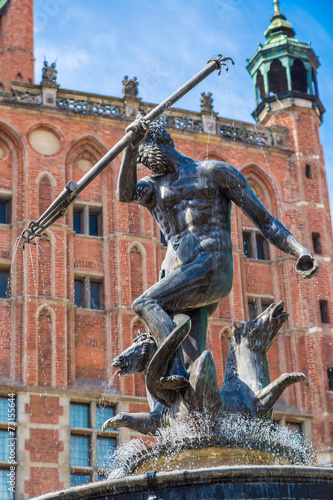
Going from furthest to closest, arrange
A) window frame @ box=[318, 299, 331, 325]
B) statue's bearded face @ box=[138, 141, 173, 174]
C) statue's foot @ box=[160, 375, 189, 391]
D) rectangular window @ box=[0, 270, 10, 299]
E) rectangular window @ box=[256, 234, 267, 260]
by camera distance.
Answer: rectangular window @ box=[256, 234, 267, 260], window frame @ box=[318, 299, 331, 325], rectangular window @ box=[0, 270, 10, 299], statue's bearded face @ box=[138, 141, 173, 174], statue's foot @ box=[160, 375, 189, 391]

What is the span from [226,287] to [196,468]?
1.57m

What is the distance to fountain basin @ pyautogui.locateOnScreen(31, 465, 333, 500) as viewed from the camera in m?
5.67

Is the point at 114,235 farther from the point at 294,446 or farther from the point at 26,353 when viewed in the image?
the point at 294,446

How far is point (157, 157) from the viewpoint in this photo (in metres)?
7.36

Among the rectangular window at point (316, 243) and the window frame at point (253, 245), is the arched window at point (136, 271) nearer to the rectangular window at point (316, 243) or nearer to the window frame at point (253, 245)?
the window frame at point (253, 245)

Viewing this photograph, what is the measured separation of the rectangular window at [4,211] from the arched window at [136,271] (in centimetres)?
329

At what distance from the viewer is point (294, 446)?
669 cm

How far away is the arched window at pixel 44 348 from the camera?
2388 centimetres

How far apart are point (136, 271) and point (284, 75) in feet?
31.2

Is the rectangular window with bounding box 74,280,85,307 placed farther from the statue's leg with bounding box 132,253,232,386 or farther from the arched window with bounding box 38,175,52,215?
the statue's leg with bounding box 132,253,232,386

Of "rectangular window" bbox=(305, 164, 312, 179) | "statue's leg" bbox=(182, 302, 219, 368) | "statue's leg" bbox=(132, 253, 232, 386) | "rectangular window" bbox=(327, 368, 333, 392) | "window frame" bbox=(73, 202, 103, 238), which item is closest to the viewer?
"statue's leg" bbox=(132, 253, 232, 386)

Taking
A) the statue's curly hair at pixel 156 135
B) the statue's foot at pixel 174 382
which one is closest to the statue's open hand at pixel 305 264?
the statue's foot at pixel 174 382

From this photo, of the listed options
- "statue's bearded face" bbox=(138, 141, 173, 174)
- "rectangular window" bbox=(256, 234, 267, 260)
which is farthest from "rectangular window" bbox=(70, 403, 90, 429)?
"statue's bearded face" bbox=(138, 141, 173, 174)

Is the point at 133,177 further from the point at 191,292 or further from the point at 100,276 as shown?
the point at 100,276
